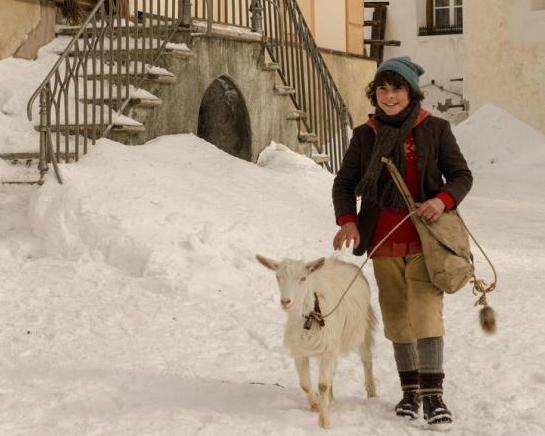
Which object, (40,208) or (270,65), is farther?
(270,65)

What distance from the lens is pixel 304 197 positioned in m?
11.1

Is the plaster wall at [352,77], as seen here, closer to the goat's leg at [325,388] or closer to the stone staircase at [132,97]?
the stone staircase at [132,97]

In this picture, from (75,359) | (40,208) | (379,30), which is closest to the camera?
(75,359)

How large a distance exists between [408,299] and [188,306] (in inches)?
114

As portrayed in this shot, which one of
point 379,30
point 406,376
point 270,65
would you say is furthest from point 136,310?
point 379,30

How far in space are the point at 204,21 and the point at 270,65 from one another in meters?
1.00

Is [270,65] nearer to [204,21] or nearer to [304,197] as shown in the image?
[204,21]

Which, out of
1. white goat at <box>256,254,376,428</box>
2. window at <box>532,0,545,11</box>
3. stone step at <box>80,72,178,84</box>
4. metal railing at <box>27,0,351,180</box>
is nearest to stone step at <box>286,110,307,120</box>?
metal railing at <box>27,0,351,180</box>

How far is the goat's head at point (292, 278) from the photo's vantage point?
476cm

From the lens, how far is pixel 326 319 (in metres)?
5.02

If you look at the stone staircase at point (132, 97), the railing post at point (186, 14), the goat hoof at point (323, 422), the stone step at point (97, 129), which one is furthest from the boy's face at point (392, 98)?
the railing post at point (186, 14)

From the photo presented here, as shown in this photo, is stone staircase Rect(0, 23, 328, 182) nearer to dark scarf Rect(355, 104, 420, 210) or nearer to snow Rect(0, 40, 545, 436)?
snow Rect(0, 40, 545, 436)

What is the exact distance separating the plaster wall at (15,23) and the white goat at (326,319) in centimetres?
707

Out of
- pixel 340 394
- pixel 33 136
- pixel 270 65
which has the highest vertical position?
pixel 270 65
